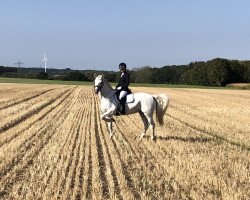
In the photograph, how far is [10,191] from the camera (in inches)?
344

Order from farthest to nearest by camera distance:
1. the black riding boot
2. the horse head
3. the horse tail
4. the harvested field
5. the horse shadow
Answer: the horse tail
the horse shadow
the black riding boot
the horse head
the harvested field

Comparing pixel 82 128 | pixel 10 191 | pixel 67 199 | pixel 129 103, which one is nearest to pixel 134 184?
pixel 67 199

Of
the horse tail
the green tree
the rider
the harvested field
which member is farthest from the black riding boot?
the green tree

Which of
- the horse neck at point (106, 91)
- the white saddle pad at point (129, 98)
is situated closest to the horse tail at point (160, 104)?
the white saddle pad at point (129, 98)

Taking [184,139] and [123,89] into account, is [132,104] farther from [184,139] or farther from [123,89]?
[184,139]

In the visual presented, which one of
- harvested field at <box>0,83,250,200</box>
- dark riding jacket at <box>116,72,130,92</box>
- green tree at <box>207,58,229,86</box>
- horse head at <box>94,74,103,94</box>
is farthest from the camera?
green tree at <box>207,58,229,86</box>

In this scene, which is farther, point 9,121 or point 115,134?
point 9,121

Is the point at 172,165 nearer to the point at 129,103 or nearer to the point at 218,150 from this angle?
the point at 218,150

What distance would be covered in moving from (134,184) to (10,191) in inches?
96.3

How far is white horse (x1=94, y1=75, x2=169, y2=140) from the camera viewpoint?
50.3 feet

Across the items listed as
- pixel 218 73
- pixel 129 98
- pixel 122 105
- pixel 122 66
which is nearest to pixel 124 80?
pixel 122 66

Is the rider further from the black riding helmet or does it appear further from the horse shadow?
the horse shadow

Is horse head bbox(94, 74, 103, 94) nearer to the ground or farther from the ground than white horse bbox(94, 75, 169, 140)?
farther from the ground

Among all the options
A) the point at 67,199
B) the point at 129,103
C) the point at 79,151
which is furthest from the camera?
the point at 129,103
